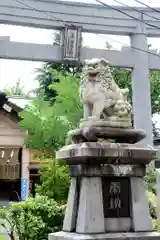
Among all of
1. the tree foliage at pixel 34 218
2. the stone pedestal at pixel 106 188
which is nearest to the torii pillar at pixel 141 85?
the tree foliage at pixel 34 218

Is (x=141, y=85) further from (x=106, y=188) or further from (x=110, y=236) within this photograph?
(x=110, y=236)

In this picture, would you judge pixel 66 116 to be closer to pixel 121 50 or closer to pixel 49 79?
pixel 121 50

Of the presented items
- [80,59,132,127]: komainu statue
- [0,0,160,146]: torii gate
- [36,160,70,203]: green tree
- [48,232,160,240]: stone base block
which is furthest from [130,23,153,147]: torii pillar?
[48,232,160,240]: stone base block

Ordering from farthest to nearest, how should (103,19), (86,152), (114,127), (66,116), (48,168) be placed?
1. (66,116)
2. (103,19)
3. (48,168)
4. (114,127)
5. (86,152)

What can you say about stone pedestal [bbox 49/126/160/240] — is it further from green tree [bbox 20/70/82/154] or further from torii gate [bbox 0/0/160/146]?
green tree [bbox 20/70/82/154]

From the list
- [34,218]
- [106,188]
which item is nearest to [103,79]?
[106,188]

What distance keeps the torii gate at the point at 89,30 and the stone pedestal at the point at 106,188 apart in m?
6.72

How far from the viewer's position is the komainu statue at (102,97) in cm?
596

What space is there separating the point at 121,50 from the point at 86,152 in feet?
28.4

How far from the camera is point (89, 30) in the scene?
43.4 feet

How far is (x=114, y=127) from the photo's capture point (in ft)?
19.4

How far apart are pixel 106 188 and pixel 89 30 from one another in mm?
8367

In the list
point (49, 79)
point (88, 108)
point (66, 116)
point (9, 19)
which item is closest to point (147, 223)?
point (88, 108)

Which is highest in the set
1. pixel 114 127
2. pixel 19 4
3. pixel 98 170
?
pixel 19 4
